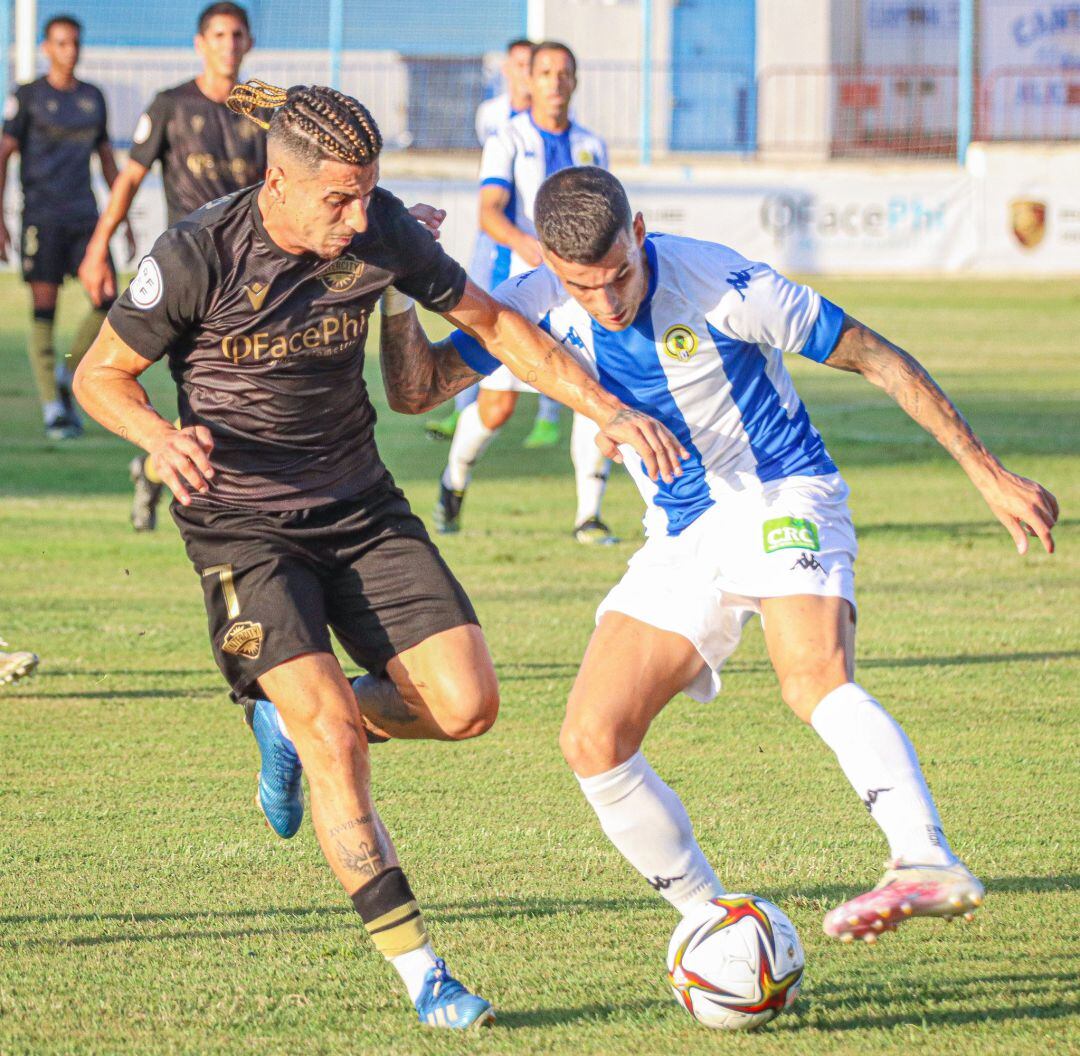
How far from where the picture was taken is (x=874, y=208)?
27.6 meters

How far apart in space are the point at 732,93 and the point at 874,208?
13.6 ft

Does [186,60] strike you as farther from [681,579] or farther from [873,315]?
[681,579]

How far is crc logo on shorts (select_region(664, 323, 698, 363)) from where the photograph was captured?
177 inches

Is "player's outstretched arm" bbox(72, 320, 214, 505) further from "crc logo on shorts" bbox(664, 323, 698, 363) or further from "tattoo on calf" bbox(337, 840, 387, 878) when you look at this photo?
"crc logo on shorts" bbox(664, 323, 698, 363)

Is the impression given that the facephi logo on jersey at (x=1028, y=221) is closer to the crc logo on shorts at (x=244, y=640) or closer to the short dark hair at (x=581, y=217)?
the short dark hair at (x=581, y=217)

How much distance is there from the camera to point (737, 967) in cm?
392

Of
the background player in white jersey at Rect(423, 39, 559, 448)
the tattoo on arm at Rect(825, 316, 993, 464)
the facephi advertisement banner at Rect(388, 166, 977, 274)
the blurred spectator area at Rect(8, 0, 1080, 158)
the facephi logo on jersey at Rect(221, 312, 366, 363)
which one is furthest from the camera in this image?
the blurred spectator area at Rect(8, 0, 1080, 158)

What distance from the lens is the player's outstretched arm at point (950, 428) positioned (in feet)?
13.8

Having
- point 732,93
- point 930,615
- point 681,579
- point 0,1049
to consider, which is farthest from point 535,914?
point 732,93

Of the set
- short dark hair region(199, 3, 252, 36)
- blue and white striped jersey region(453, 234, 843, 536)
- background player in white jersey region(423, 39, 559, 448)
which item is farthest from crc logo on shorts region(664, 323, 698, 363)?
Answer: background player in white jersey region(423, 39, 559, 448)

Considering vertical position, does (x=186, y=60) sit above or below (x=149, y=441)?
above

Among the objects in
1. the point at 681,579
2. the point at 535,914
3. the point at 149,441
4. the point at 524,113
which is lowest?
the point at 535,914

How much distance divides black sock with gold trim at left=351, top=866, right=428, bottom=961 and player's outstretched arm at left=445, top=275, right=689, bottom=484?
106 centimetres

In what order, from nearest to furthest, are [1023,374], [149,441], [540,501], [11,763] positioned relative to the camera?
[149,441]
[11,763]
[540,501]
[1023,374]
